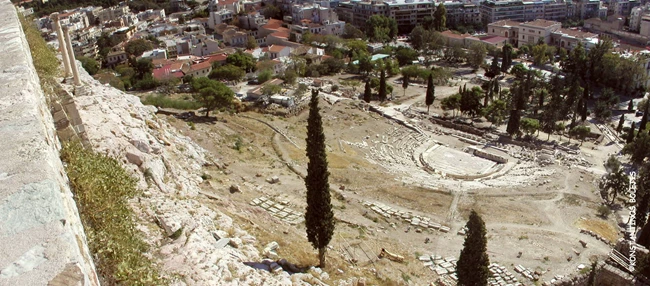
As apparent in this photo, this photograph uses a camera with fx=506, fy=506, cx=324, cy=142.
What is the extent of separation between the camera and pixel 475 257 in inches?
676

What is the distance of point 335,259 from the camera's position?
1758 cm

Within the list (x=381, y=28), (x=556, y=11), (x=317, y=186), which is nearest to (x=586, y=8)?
(x=556, y=11)

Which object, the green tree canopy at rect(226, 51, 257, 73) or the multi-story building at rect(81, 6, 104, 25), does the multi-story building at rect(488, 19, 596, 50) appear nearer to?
the green tree canopy at rect(226, 51, 257, 73)

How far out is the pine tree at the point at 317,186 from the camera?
16.0m

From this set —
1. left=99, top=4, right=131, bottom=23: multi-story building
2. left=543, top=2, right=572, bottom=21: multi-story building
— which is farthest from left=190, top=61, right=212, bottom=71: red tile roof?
left=543, top=2, right=572, bottom=21: multi-story building

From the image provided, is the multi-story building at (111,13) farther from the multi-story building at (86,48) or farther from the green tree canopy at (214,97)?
the green tree canopy at (214,97)

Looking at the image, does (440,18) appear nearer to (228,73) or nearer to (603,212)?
(228,73)

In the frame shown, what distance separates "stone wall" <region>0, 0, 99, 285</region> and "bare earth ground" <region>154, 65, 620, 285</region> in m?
9.61

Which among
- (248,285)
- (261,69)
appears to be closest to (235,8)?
(261,69)

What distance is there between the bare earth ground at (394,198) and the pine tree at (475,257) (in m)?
1.79

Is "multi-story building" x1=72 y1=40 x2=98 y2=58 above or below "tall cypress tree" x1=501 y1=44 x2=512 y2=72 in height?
above

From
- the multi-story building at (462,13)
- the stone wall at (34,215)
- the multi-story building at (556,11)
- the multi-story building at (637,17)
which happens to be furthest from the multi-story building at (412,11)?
the stone wall at (34,215)

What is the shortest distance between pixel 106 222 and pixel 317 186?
25.2 feet

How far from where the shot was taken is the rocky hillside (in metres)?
13.3
